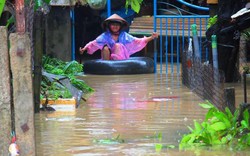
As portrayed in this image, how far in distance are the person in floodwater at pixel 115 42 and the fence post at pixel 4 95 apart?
1139 centimetres

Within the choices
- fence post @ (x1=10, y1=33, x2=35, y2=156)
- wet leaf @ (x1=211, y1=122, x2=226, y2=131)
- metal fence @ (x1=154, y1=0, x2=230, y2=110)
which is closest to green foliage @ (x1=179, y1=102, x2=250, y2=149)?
wet leaf @ (x1=211, y1=122, x2=226, y2=131)

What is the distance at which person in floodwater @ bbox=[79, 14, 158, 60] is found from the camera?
17.8 meters

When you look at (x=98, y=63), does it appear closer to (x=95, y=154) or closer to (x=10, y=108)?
(x=95, y=154)

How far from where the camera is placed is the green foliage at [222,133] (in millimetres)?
8133

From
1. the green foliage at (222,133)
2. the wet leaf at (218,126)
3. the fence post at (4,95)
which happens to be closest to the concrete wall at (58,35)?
the green foliage at (222,133)

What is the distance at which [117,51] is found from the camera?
709 inches

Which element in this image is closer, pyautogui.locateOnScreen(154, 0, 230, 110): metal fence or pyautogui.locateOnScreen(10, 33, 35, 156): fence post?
pyautogui.locateOnScreen(10, 33, 35, 156): fence post

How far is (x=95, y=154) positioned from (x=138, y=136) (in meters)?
1.18

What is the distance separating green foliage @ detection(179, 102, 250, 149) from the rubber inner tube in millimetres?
8961

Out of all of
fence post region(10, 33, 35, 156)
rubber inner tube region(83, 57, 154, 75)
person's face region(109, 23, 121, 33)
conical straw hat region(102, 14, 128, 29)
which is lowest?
rubber inner tube region(83, 57, 154, 75)

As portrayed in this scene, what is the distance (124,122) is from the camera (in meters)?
9.98

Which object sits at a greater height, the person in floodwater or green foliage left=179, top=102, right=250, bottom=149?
the person in floodwater

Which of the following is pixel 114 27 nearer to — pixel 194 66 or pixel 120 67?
pixel 120 67

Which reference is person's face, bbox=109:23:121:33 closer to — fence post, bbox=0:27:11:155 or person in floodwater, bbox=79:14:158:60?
person in floodwater, bbox=79:14:158:60
